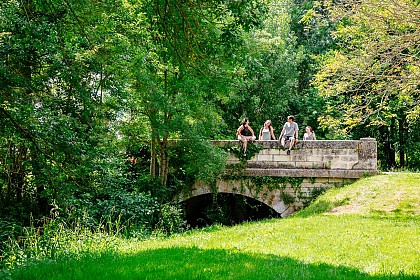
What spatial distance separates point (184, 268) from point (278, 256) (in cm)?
144

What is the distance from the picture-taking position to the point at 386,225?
333 inches

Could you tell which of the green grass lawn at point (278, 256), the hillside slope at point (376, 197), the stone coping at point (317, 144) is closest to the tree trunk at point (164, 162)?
the stone coping at point (317, 144)

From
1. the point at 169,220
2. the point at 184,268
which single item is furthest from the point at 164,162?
the point at 184,268

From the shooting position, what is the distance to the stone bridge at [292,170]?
1316 cm

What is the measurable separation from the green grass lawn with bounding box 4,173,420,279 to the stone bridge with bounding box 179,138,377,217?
3388mm

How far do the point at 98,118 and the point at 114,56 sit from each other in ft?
4.24

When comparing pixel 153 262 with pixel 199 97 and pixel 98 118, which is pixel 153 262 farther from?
pixel 199 97

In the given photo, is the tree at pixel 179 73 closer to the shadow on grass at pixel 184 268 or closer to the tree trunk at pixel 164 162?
the tree trunk at pixel 164 162

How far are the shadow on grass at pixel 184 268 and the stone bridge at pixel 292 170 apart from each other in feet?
28.1

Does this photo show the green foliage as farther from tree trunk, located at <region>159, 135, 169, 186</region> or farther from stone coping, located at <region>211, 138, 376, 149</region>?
stone coping, located at <region>211, 138, 376, 149</region>

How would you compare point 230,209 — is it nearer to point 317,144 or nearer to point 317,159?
point 317,159

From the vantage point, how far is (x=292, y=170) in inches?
539

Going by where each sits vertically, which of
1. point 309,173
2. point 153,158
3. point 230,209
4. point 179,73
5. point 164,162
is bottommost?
point 230,209

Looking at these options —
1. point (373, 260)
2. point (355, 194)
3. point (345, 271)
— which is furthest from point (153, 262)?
point (355, 194)
